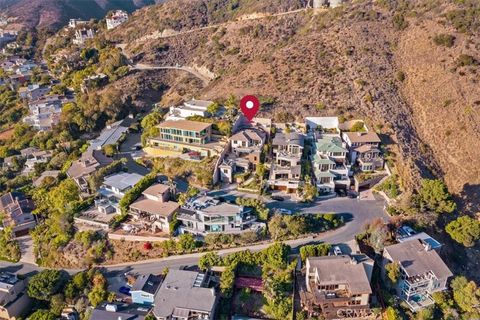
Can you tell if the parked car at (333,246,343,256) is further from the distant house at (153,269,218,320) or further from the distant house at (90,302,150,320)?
the distant house at (90,302,150,320)

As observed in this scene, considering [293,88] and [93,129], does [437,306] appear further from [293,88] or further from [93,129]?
[93,129]

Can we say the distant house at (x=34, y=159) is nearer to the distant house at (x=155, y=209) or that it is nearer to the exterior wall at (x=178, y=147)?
the exterior wall at (x=178, y=147)

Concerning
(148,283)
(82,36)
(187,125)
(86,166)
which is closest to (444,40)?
(187,125)

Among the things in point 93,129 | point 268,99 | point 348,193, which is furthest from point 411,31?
point 93,129

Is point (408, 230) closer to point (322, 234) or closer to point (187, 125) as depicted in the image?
point (322, 234)

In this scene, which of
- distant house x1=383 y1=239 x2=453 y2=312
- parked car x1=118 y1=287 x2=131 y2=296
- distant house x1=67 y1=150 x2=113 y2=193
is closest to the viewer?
distant house x1=383 y1=239 x2=453 y2=312

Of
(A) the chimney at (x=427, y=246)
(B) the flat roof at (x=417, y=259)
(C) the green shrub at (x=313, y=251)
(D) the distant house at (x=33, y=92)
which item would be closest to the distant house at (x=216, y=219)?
(C) the green shrub at (x=313, y=251)

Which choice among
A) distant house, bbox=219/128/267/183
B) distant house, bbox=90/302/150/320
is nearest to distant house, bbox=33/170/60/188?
distant house, bbox=219/128/267/183
